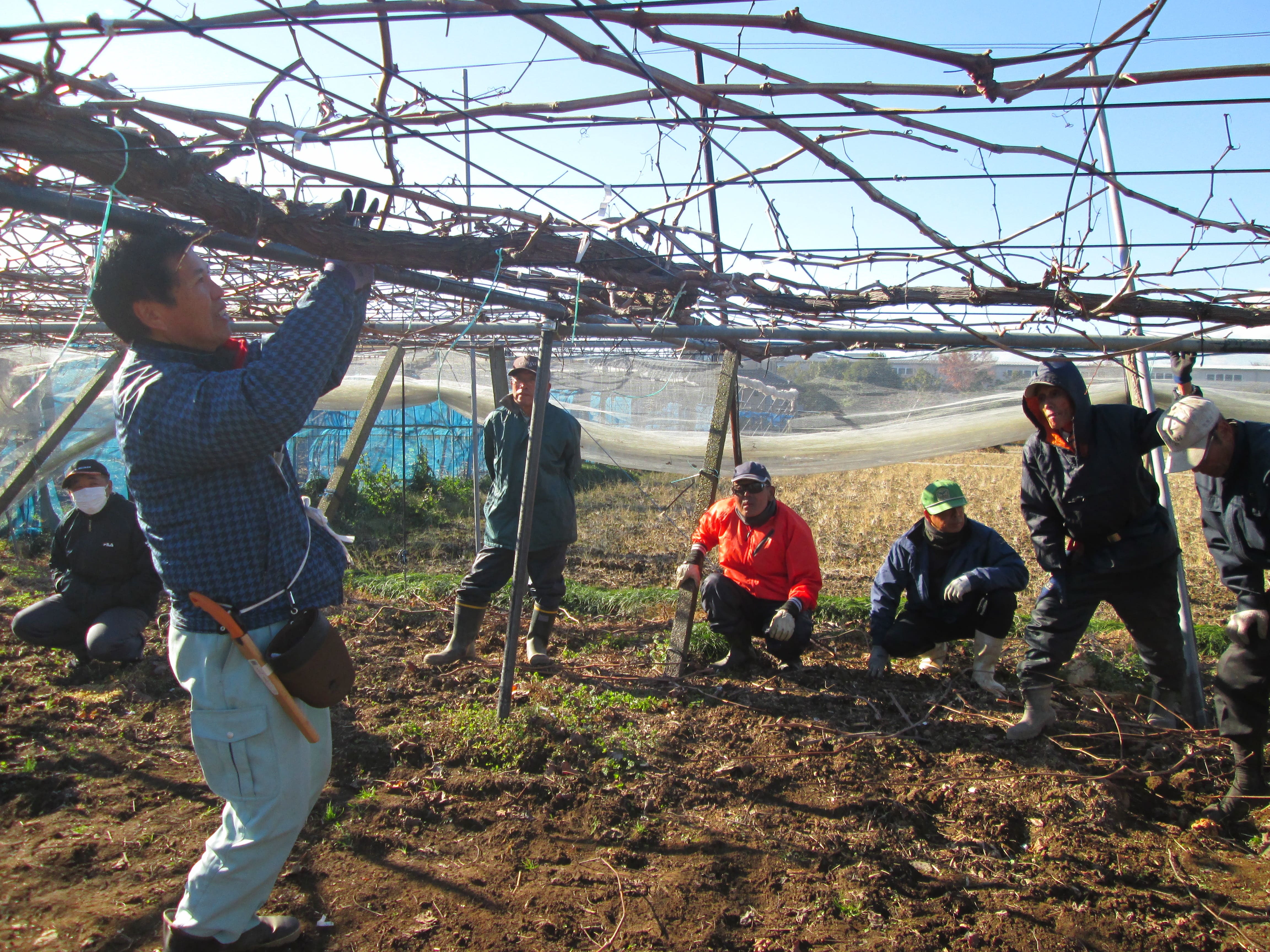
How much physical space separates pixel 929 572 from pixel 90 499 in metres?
4.81

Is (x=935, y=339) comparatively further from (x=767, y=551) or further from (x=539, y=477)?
(x=539, y=477)

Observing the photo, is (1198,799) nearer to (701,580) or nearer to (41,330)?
(701,580)

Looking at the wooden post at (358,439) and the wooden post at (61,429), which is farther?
the wooden post at (358,439)

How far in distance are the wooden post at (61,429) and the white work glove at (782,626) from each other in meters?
5.15

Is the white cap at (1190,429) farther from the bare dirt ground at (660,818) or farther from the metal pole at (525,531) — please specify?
the metal pole at (525,531)

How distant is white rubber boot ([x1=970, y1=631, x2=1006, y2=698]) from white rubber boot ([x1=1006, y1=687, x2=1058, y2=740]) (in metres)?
0.56

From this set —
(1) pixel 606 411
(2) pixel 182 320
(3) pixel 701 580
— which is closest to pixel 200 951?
(2) pixel 182 320

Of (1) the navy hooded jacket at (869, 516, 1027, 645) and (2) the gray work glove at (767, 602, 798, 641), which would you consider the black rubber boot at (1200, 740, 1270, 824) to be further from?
(2) the gray work glove at (767, 602, 798, 641)

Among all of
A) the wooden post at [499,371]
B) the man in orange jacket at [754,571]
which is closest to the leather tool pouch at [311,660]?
the man in orange jacket at [754,571]

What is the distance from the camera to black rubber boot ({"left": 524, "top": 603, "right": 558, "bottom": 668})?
15.9 feet

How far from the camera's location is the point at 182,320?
1.86m

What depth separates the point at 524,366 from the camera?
485cm

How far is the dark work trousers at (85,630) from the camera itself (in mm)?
4273

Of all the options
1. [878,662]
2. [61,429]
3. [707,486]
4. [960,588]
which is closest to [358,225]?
[707,486]
